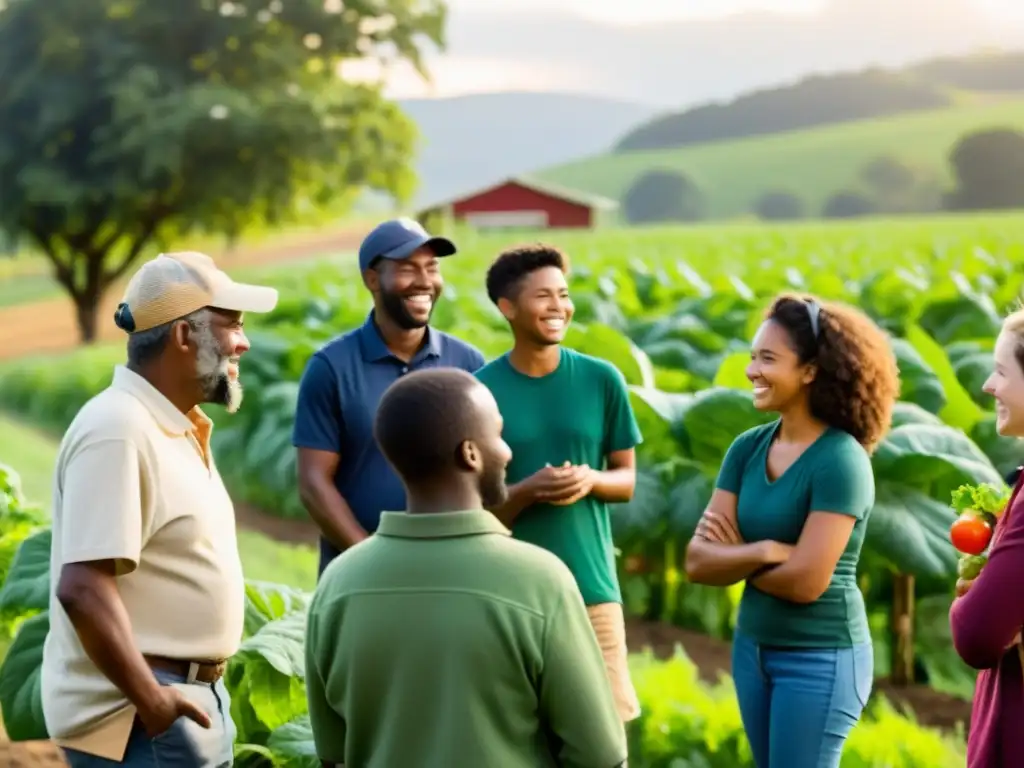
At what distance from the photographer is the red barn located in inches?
2761

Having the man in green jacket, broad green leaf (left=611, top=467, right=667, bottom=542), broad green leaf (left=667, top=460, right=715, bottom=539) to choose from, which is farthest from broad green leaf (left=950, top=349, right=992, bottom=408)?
the man in green jacket

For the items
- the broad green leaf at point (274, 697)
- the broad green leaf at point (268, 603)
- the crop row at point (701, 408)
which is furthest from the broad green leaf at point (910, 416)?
the broad green leaf at point (274, 697)

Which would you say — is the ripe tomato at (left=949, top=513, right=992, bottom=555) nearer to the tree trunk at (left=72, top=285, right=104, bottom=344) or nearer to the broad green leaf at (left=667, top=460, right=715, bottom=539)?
the broad green leaf at (left=667, top=460, right=715, bottom=539)

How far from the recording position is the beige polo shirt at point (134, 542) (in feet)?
9.94

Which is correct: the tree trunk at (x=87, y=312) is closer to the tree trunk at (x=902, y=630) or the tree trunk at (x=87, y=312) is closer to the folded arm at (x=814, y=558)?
the tree trunk at (x=902, y=630)

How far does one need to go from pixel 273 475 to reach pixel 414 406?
30.4 ft

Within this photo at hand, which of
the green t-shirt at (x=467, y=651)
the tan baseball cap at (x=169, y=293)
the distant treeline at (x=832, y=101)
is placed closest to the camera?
the green t-shirt at (x=467, y=651)

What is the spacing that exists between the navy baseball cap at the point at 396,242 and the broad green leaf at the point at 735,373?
3065mm

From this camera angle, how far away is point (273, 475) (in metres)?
11.6

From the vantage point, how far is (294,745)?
4.44 m

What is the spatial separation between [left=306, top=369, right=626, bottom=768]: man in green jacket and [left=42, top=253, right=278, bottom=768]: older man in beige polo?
2.23ft

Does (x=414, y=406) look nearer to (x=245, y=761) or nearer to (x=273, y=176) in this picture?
(x=245, y=761)

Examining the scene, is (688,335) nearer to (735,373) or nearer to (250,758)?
(735,373)

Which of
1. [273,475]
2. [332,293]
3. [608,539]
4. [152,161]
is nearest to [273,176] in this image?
[152,161]
